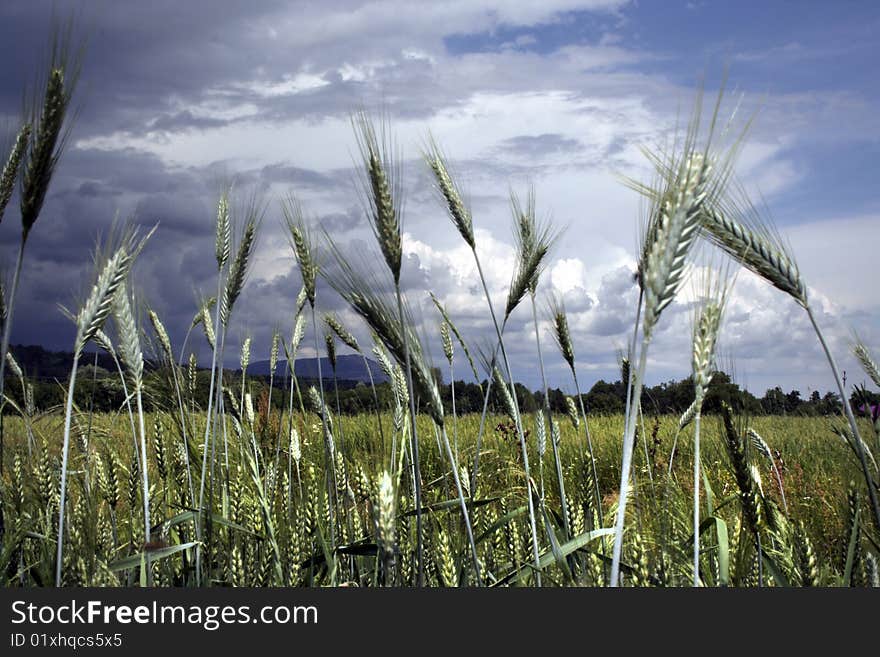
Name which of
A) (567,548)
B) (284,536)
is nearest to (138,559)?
(284,536)

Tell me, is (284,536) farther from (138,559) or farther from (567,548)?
(567,548)

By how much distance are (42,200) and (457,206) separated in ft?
4.94

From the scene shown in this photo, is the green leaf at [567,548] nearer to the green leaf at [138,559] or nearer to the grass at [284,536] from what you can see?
the grass at [284,536]

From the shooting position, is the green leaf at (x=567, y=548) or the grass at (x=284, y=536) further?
the grass at (x=284, y=536)

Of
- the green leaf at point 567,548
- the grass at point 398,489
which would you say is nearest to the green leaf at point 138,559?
the grass at point 398,489

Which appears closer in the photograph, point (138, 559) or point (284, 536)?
point (138, 559)

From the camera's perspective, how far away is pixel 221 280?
122 inches

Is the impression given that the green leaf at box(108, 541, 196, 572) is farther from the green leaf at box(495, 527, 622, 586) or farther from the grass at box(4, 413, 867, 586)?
the green leaf at box(495, 527, 622, 586)

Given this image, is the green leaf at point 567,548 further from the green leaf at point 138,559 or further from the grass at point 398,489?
the green leaf at point 138,559

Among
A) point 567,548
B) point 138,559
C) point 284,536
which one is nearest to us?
point 567,548

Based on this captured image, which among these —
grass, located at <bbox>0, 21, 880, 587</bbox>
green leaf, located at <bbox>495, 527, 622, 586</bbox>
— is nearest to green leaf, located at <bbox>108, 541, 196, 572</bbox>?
grass, located at <bbox>0, 21, 880, 587</bbox>

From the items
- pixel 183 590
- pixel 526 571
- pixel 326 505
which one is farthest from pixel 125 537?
pixel 526 571

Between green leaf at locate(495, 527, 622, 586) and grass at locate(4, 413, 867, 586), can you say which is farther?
grass at locate(4, 413, 867, 586)

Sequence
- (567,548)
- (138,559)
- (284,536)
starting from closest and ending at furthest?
(567,548), (138,559), (284,536)
